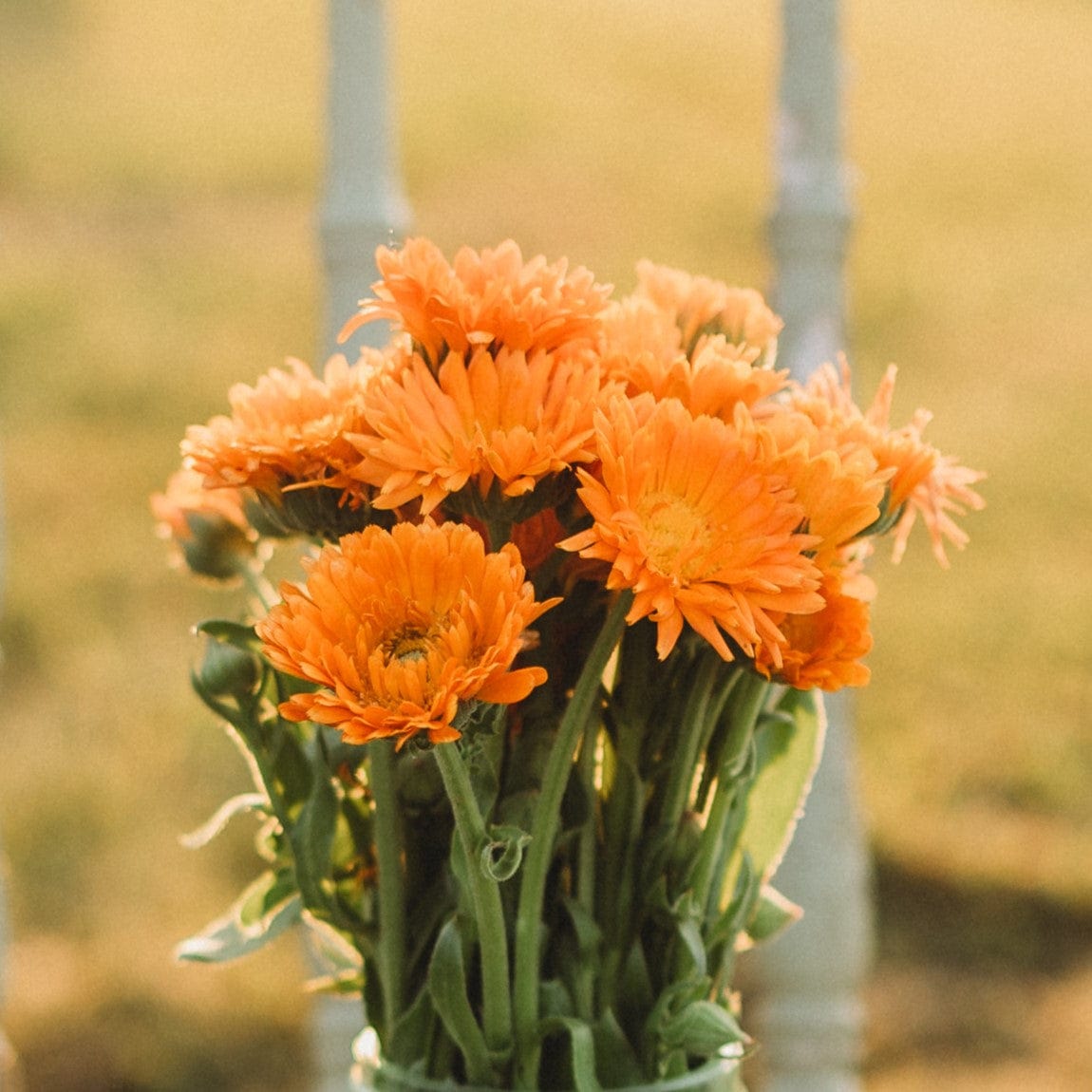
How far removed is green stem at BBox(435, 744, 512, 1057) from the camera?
1.02 ft

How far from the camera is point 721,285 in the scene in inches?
15.4

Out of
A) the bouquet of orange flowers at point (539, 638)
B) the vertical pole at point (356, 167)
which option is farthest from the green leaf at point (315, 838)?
the vertical pole at point (356, 167)

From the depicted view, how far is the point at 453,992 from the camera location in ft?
1.16

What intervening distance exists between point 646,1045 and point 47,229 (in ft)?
5.50

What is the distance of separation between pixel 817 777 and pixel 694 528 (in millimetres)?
514

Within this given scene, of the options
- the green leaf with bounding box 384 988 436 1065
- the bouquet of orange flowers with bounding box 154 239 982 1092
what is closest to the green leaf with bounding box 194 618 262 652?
the bouquet of orange flowers with bounding box 154 239 982 1092

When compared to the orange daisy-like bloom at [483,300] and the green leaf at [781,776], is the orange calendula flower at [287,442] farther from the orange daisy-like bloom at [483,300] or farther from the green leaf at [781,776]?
the green leaf at [781,776]

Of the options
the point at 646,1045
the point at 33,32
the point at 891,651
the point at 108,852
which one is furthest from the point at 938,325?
→ the point at 646,1045

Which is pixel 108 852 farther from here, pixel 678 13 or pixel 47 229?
pixel 678 13

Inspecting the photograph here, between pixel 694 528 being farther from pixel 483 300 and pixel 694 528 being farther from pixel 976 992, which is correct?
pixel 976 992

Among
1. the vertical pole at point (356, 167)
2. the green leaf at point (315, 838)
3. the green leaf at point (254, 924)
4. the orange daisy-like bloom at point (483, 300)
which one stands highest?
the vertical pole at point (356, 167)

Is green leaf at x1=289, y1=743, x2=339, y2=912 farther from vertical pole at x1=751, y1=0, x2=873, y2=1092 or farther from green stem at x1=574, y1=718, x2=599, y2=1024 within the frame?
vertical pole at x1=751, y1=0, x2=873, y2=1092

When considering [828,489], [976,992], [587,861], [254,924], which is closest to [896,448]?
[828,489]

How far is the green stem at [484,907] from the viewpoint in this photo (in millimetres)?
312
